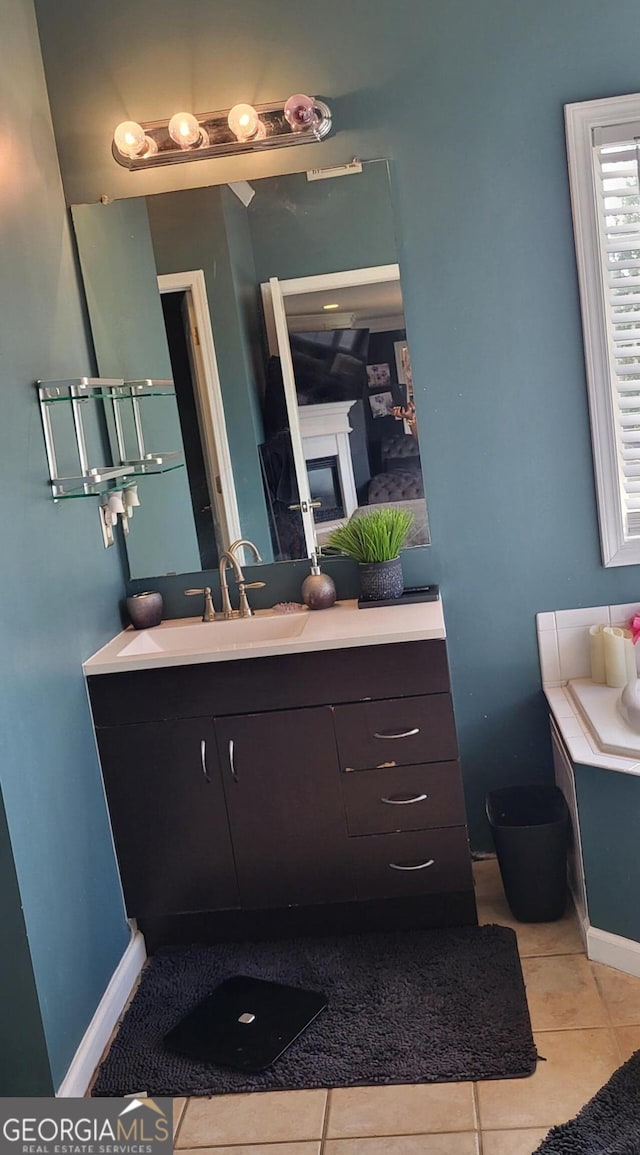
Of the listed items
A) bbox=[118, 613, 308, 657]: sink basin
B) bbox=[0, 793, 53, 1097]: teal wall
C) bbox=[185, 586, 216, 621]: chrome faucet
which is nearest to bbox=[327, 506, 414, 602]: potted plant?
bbox=[118, 613, 308, 657]: sink basin

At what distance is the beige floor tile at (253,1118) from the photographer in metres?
2.38

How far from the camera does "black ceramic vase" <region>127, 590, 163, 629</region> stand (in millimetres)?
3326

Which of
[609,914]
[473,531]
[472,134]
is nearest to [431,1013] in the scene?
[609,914]

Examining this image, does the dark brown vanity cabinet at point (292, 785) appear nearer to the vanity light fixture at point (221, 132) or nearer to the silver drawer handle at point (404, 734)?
the silver drawer handle at point (404, 734)

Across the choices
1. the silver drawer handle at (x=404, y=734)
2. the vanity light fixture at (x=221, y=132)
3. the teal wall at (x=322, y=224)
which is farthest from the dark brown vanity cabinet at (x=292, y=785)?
the vanity light fixture at (x=221, y=132)

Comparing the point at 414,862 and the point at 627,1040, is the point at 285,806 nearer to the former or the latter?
the point at 414,862

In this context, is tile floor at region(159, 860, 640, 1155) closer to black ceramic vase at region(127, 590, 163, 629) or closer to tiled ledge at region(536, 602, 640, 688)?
tiled ledge at region(536, 602, 640, 688)

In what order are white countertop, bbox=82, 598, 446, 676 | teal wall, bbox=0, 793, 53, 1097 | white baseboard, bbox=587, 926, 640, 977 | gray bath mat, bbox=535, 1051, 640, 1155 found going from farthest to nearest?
white countertop, bbox=82, 598, 446, 676, white baseboard, bbox=587, 926, 640, 977, teal wall, bbox=0, 793, 53, 1097, gray bath mat, bbox=535, 1051, 640, 1155

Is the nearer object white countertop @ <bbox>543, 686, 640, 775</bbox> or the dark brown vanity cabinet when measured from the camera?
white countertop @ <bbox>543, 686, 640, 775</bbox>

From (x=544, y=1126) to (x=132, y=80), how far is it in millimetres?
3037

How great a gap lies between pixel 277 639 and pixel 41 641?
696 millimetres

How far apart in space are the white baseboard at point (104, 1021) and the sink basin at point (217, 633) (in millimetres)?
866

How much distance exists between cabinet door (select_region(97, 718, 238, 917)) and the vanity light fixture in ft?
5.55

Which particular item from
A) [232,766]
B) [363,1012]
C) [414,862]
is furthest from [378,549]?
[363,1012]
